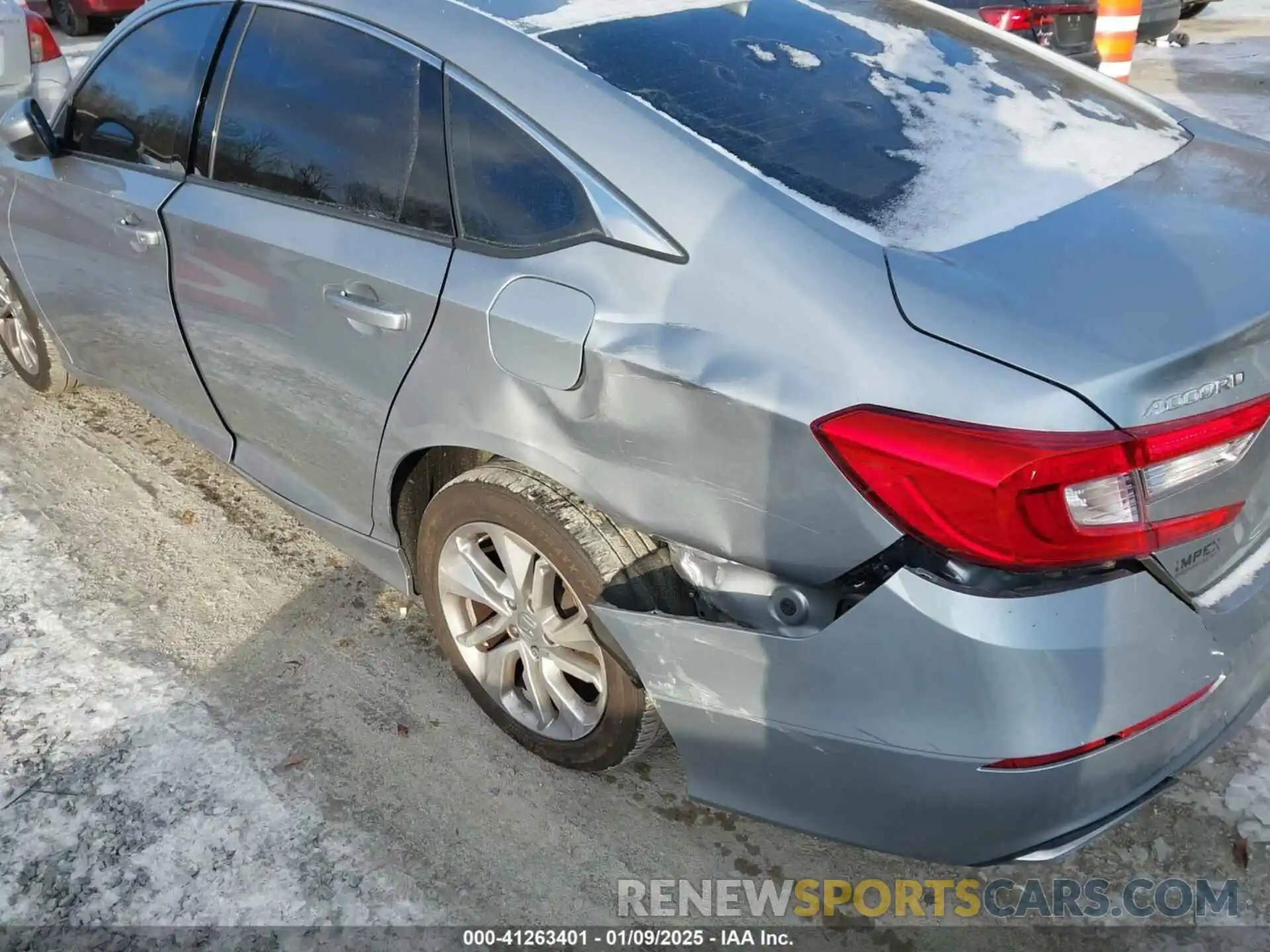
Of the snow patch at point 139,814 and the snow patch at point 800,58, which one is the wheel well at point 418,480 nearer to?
the snow patch at point 139,814

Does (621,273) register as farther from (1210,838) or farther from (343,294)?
(1210,838)

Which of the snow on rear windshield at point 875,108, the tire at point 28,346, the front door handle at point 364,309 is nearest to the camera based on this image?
the snow on rear windshield at point 875,108

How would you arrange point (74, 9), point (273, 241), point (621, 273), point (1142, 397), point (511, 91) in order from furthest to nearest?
point (74, 9) → point (273, 241) → point (511, 91) → point (621, 273) → point (1142, 397)

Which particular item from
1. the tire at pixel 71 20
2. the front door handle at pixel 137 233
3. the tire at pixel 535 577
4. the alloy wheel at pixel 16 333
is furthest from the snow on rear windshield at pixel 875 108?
the tire at pixel 71 20

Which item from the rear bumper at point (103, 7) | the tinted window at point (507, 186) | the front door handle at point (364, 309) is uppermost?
the tinted window at point (507, 186)

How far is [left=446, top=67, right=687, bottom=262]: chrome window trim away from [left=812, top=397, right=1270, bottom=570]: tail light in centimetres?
47

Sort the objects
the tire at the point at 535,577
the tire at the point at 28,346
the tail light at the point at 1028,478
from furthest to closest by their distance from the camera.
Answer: the tire at the point at 28,346 → the tire at the point at 535,577 → the tail light at the point at 1028,478

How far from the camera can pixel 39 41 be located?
625 centimetres

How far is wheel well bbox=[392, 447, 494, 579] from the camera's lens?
243 cm

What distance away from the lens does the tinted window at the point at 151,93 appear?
2857 mm

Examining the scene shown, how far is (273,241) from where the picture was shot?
252 centimetres

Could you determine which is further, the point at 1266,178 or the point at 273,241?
the point at 273,241

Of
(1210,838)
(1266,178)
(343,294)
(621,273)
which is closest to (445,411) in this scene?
(343,294)

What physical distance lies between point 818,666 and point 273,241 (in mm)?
1654
